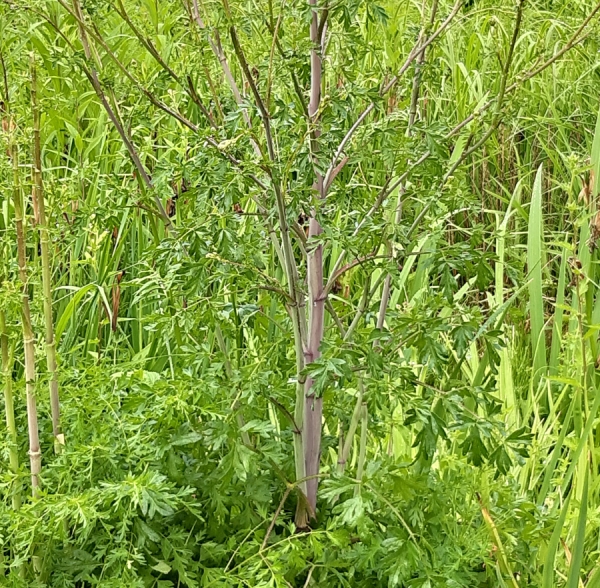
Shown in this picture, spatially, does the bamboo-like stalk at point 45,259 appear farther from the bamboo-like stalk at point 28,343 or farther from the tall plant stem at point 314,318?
the tall plant stem at point 314,318

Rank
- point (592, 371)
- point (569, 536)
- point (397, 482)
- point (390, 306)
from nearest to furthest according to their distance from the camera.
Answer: point (397, 482) → point (569, 536) → point (592, 371) → point (390, 306)

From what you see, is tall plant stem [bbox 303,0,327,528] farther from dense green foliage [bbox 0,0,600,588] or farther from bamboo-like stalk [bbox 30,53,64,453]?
bamboo-like stalk [bbox 30,53,64,453]

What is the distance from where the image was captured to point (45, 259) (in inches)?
56.8

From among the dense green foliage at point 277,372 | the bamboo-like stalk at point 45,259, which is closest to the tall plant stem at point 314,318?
the dense green foliage at point 277,372

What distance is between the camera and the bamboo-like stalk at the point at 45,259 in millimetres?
1415

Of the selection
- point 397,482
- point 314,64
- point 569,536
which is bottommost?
point 569,536

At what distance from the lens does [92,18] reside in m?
1.32

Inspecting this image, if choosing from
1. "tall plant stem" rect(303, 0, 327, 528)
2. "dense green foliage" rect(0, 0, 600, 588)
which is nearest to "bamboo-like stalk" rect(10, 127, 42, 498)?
"dense green foliage" rect(0, 0, 600, 588)

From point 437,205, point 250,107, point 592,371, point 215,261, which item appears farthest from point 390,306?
point 250,107

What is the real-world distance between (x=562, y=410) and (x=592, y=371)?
384 mm

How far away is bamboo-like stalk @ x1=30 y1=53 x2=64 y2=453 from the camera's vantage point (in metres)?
1.42

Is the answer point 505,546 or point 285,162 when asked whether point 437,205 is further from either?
point 505,546

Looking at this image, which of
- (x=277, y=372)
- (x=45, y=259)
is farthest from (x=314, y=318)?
(x=45, y=259)

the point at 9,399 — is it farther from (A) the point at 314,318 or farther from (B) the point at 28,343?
(A) the point at 314,318
